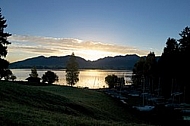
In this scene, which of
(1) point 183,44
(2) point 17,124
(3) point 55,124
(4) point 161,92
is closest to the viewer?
(2) point 17,124

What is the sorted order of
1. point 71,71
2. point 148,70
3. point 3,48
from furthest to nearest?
1. point 71,71
2. point 148,70
3. point 3,48

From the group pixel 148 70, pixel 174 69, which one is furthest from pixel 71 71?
pixel 174 69

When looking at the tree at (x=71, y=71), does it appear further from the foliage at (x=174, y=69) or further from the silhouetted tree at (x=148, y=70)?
the foliage at (x=174, y=69)

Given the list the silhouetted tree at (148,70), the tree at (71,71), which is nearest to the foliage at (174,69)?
the silhouetted tree at (148,70)

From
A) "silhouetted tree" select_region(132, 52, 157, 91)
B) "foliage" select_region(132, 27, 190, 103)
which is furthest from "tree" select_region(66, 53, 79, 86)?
"foliage" select_region(132, 27, 190, 103)

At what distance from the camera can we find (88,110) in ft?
104

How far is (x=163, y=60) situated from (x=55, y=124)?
168 ft

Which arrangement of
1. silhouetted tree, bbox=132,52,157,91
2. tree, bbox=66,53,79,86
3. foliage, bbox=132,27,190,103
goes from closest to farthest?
foliage, bbox=132,27,190,103 → silhouetted tree, bbox=132,52,157,91 → tree, bbox=66,53,79,86

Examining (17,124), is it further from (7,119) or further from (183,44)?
(183,44)

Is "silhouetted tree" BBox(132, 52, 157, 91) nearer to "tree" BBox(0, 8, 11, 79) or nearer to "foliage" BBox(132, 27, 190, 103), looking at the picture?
"foliage" BBox(132, 27, 190, 103)

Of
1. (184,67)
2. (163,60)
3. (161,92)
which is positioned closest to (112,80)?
(161,92)

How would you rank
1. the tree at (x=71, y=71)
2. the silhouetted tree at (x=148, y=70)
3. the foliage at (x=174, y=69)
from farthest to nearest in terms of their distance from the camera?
the tree at (x=71, y=71)
the silhouetted tree at (x=148, y=70)
the foliage at (x=174, y=69)

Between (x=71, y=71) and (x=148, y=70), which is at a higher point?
(x=148, y=70)

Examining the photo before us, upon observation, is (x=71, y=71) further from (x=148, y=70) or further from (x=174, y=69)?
(x=174, y=69)
